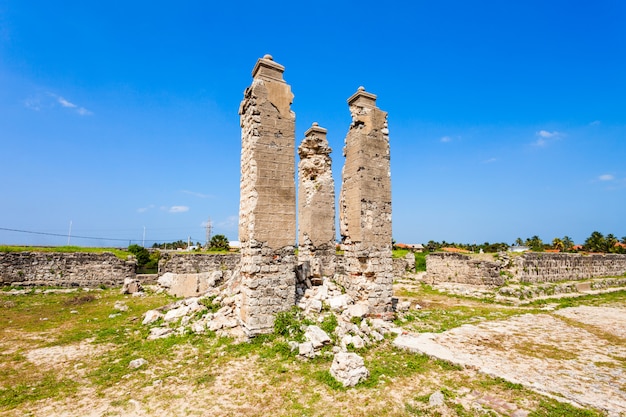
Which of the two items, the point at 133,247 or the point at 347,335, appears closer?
the point at 347,335

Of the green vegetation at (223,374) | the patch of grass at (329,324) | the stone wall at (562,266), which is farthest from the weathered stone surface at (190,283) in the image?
the stone wall at (562,266)

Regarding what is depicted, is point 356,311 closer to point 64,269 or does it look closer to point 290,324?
point 290,324

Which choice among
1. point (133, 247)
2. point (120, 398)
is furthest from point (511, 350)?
point (133, 247)

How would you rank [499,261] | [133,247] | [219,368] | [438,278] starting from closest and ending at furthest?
[219,368]
[499,261]
[438,278]
[133,247]

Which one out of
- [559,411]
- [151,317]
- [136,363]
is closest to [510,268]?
[559,411]

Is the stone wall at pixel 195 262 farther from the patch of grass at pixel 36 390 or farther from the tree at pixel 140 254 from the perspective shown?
the patch of grass at pixel 36 390

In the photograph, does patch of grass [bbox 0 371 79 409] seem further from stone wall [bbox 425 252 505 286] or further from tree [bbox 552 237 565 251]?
tree [bbox 552 237 565 251]

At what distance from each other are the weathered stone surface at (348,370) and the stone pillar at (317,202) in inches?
236

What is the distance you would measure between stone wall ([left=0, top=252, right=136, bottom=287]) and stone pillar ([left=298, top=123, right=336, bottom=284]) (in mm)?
11451

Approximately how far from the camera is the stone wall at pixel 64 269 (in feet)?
50.4

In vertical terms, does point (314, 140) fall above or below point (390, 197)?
above

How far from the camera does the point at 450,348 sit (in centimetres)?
716

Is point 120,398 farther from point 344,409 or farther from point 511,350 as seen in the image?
point 511,350

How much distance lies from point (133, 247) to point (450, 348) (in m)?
22.8
